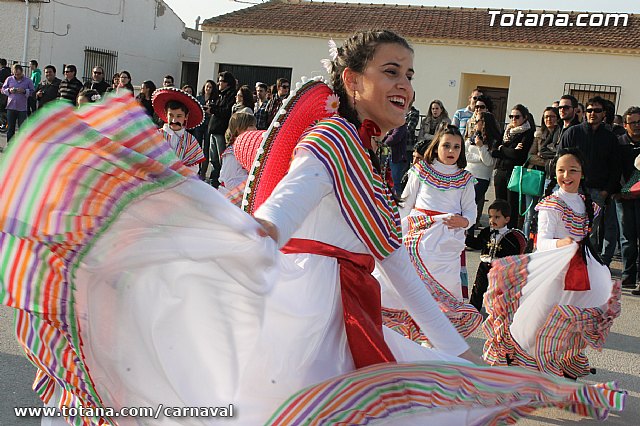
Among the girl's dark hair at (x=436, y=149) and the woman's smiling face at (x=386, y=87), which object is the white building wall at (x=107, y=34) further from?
the woman's smiling face at (x=386, y=87)

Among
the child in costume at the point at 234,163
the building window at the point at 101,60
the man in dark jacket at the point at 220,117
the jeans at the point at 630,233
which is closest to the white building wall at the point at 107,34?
the building window at the point at 101,60

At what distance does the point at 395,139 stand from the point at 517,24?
653 inches

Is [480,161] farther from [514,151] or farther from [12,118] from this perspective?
[12,118]

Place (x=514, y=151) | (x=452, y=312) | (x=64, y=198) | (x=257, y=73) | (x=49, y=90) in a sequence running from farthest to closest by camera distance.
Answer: (x=257, y=73), (x=49, y=90), (x=514, y=151), (x=452, y=312), (x=64, y=198)

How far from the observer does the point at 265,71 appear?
2694cm

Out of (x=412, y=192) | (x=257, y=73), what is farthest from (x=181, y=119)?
(x=257, y=73)

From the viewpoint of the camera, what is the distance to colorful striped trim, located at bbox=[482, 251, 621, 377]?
487 cm

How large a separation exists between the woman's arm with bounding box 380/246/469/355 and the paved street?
6.91 feet

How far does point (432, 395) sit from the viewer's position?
2.11m

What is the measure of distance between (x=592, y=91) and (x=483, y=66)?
319 centimetres

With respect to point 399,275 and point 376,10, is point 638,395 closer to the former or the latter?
point 399,275

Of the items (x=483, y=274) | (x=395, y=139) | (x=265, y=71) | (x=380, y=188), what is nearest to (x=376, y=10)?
(x=265, y=71)

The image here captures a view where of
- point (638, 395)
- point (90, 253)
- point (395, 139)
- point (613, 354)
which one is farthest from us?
point (395, 139)

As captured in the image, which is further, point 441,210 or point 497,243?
point 497,243
